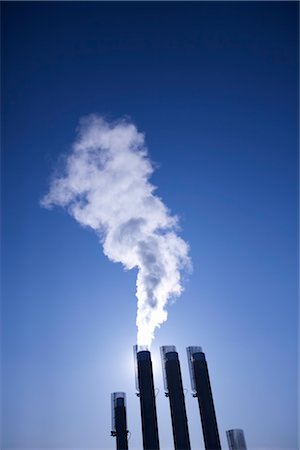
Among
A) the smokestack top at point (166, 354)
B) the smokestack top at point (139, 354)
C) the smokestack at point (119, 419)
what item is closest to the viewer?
the smokestack top at point (139, 354)

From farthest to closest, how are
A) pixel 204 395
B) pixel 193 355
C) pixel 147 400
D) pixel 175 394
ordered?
pixel 193 355 < pixel 175 394 < pixel 147 400 < pixel 204 395

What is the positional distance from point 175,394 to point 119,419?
438cm

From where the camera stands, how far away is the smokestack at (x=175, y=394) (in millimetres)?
14926

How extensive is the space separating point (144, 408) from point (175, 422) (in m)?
1.51

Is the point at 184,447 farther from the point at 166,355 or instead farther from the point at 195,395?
the point at 166,355

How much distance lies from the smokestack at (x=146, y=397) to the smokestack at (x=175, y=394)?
30.3 inches

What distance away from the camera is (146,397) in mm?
15859

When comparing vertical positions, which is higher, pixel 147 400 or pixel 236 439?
pixel 147 400

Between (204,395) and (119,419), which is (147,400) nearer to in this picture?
(204,395)

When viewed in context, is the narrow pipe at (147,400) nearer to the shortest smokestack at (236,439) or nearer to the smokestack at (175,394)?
the smokestack at (175,394)

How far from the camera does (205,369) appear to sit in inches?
649

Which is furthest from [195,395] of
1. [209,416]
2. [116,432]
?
[116,432]

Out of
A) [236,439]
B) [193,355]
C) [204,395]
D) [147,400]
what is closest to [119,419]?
[147,400]

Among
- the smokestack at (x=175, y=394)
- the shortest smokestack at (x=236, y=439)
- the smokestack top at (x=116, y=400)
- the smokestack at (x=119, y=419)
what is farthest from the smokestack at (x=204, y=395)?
the smokestack top at (x=116, y=400)
